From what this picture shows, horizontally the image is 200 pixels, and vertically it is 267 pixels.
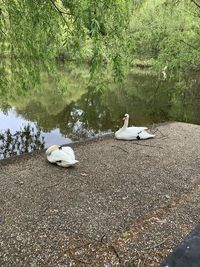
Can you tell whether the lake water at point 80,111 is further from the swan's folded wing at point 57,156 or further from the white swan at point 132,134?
the white swan at point 132,134

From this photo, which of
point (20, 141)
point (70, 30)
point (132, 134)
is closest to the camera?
point (70, 30)

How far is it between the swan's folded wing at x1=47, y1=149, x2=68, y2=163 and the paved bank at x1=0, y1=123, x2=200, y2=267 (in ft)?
0.61

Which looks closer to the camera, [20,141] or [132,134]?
[132,134]

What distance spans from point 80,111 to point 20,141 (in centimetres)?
604

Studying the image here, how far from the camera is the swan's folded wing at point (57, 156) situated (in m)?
8.19

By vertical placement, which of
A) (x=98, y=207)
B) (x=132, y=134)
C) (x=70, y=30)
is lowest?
(x=98, y=207)

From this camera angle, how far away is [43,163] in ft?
28.4

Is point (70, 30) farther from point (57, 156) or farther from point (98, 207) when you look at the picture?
point (98, 207)

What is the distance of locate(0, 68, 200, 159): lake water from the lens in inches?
507

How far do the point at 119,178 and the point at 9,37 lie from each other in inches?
168

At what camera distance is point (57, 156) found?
8.29 m

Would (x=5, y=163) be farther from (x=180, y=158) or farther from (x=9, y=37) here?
(x=180, y=158)

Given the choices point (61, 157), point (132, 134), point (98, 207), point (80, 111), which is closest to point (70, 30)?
point (61, 157)

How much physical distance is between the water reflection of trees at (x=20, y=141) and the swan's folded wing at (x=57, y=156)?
2649 mm
